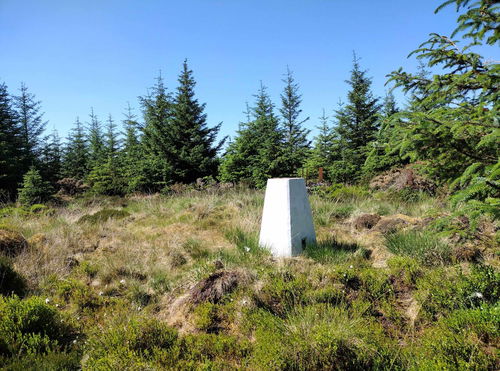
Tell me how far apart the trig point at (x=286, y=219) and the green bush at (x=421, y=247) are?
1240 mm

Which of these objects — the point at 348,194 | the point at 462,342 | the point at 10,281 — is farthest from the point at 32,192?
the point at 462,342

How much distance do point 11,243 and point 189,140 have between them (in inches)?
561

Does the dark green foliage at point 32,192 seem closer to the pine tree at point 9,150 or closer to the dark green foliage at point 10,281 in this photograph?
the pine tree at point 9,150

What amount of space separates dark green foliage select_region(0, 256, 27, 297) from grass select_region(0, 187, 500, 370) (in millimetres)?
18

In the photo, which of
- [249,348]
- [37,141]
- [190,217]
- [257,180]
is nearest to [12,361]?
[249,348]

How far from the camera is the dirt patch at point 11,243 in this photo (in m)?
4.65

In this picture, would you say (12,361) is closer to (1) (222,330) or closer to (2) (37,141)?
(1) (222,330)

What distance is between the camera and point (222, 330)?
2.90 meters

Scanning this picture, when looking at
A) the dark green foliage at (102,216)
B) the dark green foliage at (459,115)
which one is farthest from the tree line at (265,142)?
the dark green foliage at (102,216)

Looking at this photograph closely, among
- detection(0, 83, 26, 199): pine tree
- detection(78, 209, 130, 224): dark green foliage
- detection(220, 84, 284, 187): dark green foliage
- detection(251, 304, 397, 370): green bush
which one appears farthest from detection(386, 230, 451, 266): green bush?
detection(0, 83, 26, 199): pine tree

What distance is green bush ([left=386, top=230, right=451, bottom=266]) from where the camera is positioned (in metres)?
3.87

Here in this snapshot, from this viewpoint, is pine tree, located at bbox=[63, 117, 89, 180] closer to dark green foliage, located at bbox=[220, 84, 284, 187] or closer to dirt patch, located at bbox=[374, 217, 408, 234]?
→ dark green foliage, located at bbox=[220, 84, 284, 187]

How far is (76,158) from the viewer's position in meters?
23.3

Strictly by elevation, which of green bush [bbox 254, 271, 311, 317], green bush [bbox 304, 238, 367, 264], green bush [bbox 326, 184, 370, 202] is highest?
green bush [bbox 326, 184, 370, 202]
